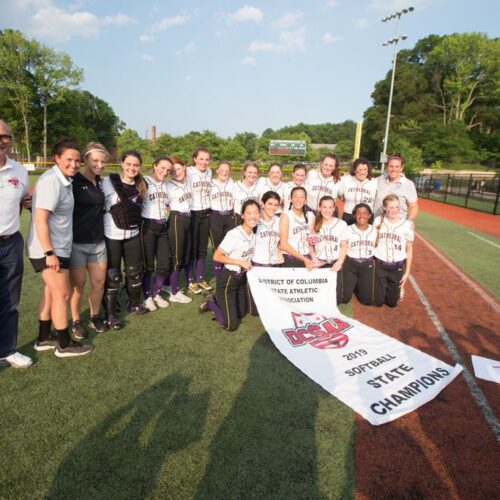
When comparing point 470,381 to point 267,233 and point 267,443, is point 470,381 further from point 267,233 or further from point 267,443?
point 267,233

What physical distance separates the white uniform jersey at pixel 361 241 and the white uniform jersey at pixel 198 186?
2.29 meters

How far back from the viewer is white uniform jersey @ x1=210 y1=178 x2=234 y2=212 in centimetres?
560

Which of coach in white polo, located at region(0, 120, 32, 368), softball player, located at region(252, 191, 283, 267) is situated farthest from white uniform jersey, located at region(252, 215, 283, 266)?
coach in white polo, located at region(0, 120, 32, 368)

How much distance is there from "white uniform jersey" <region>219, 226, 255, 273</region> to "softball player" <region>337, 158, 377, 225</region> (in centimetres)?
218

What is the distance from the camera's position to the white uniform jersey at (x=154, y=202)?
4598mm

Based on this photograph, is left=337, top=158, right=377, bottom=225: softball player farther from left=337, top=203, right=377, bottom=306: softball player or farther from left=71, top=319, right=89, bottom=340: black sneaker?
left=71, top=319, right=89, bottom=340: black sneaker

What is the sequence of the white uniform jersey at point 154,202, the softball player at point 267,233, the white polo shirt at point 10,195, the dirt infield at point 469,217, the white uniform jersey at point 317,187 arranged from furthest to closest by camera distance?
the dirt infield at point 469,217
the white uniform jersey at point 317,187
the softball player at point 267,233
the white uniform jersey at point 154,202
the white polo shirt at point 10,195

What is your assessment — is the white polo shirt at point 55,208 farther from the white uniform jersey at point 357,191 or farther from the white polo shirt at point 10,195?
the white uniform jersey at point 357,191

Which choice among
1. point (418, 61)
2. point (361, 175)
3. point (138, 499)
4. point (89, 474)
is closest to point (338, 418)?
point (138, 499)

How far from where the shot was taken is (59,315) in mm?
3494

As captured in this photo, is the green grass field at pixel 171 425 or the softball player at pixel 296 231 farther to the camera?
the softball player at pixel 296 231

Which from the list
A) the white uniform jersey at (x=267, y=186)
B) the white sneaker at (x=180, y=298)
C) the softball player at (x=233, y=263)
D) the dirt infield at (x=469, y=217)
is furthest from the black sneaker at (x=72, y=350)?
the dirt infield at (x=469, y=217)

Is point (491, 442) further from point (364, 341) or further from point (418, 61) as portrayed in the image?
point (418, 61)

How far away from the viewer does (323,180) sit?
6.02 metres
